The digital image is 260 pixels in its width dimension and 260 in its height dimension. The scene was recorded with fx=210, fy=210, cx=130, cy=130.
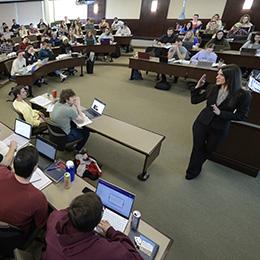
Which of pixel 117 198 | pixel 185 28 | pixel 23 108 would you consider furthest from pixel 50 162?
pixel 185 28

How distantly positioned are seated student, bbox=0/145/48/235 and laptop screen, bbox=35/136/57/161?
545 millimetres

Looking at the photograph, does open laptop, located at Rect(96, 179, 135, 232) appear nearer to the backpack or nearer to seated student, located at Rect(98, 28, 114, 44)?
the backpack

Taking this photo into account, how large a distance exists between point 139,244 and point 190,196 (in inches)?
58.2

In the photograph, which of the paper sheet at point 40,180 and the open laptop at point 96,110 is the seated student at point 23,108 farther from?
the paper sheet at point 40,180

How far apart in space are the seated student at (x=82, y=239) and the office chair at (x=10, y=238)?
0.48m

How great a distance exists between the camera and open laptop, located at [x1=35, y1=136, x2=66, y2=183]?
200 cm

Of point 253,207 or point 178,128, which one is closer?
point 253,207

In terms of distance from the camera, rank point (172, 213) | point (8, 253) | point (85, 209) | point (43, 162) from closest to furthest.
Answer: point (85, 209) → point (8, 253) → point (43, 162) → point (172, 213)

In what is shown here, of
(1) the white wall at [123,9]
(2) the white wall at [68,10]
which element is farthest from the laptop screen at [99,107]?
(2) the white wall at [68,10]

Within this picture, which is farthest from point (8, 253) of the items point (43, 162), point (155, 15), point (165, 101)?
point (155, 15)

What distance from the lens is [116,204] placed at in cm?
164

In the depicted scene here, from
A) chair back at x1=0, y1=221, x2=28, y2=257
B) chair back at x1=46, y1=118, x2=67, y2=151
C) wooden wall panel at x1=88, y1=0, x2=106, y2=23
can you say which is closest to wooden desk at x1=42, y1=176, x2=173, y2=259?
chair back at x1=0, y1=221, x2=28, y2=257

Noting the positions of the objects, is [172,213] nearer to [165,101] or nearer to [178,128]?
[178,128]

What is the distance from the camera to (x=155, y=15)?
10484mm
